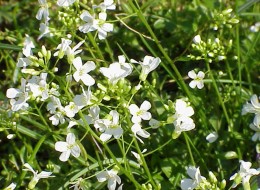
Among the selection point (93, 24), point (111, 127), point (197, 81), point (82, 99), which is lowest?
point (197, 81)

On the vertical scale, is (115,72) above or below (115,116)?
above

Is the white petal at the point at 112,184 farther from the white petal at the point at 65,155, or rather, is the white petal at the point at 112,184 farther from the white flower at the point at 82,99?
the white flower at the point at 82,99

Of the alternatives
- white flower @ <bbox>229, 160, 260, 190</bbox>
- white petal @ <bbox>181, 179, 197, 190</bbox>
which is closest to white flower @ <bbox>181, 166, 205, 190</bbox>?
white petal @ <bbox>181, 179, 197, 190</bbox>

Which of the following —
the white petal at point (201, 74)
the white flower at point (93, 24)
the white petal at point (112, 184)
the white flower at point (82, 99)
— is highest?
the white flower at point (93, 24)

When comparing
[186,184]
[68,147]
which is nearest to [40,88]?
[68,147]

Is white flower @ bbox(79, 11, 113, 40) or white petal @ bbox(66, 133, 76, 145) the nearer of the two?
white petal @ bbox(66, 133, 76, 145)

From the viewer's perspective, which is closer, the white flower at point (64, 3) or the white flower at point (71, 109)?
the white flower at point (71, 109)

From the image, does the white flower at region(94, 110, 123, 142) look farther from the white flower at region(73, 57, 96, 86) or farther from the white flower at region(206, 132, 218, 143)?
the white flower at region(206, 132, 218, 143)

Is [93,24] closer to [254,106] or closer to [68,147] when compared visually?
[68,147]

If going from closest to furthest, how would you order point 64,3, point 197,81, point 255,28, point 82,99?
point 82,99
point 64,3
point 197,81
point 255,28

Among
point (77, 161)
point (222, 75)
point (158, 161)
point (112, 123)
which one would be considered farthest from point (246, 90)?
point (112, 123)

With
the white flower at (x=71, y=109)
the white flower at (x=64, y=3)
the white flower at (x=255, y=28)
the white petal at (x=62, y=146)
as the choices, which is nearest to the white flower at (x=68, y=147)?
the white petal at (x=62, y=146)

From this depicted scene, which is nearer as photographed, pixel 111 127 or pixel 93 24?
pixel 111 127
